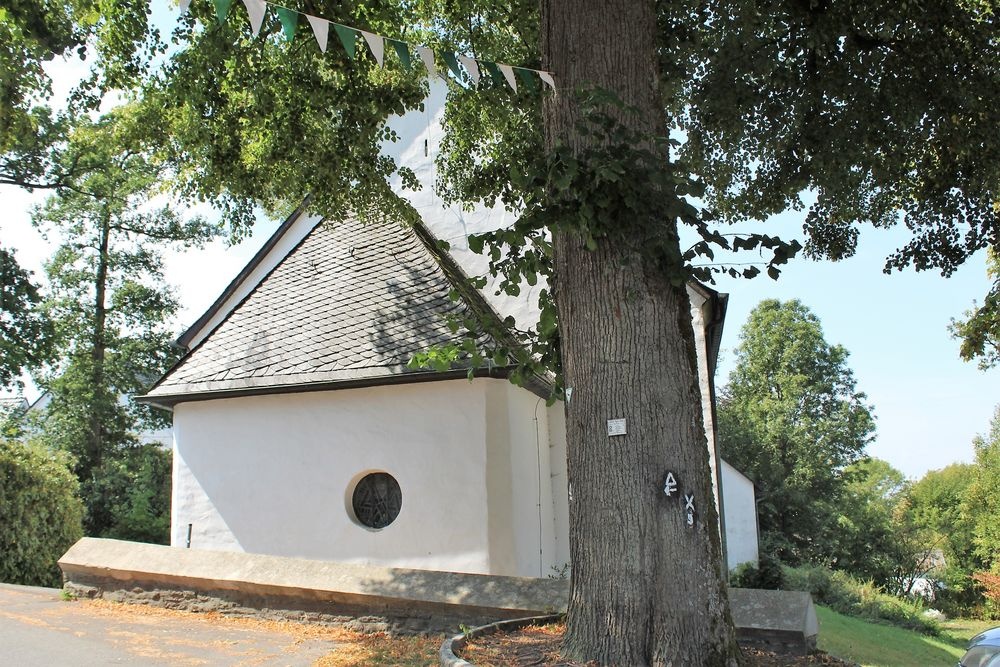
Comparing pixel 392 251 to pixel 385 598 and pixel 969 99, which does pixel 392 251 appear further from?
pixel 969 99

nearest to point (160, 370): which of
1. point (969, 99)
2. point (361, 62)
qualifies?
point (361, 62)

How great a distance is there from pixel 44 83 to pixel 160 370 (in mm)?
19800

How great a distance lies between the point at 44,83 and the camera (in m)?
11.1

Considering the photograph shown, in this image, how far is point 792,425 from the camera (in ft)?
153

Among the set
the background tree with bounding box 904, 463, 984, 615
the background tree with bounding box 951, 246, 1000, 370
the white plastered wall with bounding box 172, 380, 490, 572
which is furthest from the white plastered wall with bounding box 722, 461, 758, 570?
the background tree with bounding box 904, 463, 984, 615

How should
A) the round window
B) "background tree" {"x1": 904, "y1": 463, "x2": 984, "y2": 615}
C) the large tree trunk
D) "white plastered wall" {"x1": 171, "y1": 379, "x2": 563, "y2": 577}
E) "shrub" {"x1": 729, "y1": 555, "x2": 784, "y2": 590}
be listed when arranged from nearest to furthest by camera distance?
the large tree trunk, "white plastered wall" {"x1": 171, "y1": 379, "x2": 563, "y2": 577}, the round window, "shrub" {"x1": 729, "y1": 555, "x2": 784, "y2": 590}, "background tree" {"x1": 904, "y1": 463, "x2": 984, "y2": 615}

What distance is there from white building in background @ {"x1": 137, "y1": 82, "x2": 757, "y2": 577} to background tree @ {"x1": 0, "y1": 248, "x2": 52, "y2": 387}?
12.5 metres

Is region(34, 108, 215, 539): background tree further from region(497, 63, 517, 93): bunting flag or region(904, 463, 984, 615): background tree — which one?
region(904, 463, 984, 615): background tree

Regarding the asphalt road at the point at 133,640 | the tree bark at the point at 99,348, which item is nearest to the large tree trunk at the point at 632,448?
the asphalt road at the point at 133,640

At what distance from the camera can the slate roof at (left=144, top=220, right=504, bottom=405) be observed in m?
11.1

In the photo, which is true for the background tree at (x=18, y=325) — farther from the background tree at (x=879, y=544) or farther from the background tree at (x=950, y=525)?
the background tree at (x=950, y=525)

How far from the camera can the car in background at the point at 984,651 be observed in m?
5.42

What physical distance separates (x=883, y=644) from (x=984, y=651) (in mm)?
14411

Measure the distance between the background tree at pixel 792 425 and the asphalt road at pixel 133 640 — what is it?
34.9 meters
